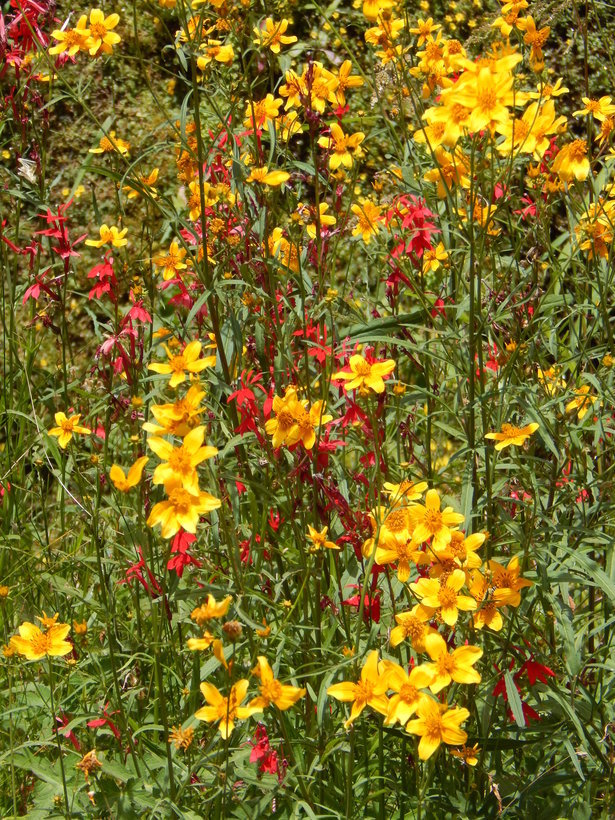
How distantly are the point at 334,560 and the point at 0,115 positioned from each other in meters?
1.28

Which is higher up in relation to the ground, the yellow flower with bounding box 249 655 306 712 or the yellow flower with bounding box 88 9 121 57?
the yellow flower with bounding box 88 9 121 57

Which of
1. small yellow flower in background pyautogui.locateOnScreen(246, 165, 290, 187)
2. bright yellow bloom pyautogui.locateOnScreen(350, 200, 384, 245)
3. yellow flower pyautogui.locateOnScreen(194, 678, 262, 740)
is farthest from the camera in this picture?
bright yellow bloom pyautogui.locateOnScreen(350, 200, 384, 245)

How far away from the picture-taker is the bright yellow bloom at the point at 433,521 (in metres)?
1.46

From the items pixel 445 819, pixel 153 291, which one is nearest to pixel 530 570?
pixel 445 819

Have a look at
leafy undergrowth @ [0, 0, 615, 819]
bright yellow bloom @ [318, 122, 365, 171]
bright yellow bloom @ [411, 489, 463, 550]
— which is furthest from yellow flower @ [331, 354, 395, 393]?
bright yellow bloom @ [318, 122, 365, 171]

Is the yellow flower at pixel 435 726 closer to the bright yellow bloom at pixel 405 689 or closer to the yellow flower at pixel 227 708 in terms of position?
the bright yellow bloom at pixel 405 689

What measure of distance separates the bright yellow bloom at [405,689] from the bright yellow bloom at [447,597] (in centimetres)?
9

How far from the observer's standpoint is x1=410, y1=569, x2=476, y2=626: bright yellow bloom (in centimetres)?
137

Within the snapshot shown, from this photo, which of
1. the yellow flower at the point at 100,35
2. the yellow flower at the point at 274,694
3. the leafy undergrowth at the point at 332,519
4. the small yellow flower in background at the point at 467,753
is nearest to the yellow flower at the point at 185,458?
the leafy undergrowth at the point at 332,519

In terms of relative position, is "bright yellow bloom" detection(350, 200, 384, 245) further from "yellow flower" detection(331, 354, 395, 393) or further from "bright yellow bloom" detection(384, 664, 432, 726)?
"bright yellow bloom" detection(384, 664, 432, 726)

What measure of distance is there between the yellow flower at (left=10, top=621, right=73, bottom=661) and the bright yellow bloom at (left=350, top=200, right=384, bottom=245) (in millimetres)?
1090

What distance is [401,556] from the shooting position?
4.83 feet

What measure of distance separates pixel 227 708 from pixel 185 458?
0.33 m

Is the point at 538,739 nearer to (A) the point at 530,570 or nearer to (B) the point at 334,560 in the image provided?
(A) the point at 530,570
